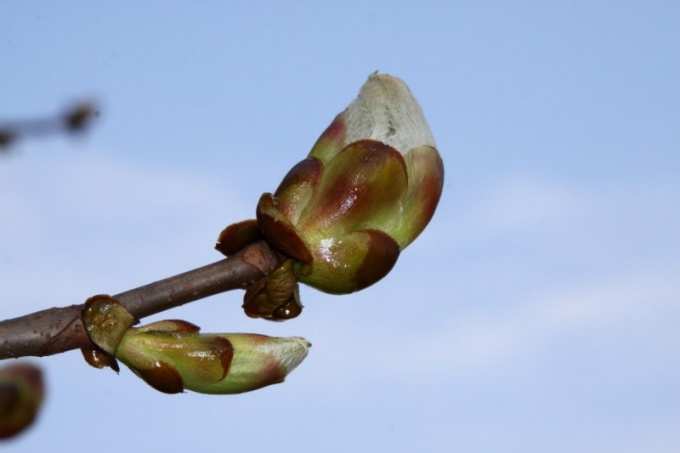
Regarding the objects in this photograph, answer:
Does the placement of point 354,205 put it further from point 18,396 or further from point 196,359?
point 18,396

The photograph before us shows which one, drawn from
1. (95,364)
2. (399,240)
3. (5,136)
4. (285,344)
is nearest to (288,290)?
(285,344)

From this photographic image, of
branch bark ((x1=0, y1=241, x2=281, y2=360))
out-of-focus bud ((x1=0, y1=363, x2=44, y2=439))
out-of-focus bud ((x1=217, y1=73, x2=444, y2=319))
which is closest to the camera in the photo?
out-of-focus bud ((x1=0, y1=363, x2=44, y2=439))

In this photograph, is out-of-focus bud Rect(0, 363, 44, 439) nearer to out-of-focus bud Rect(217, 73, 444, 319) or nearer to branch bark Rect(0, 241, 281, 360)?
branch bark Rect(0, 241, 281, 360)

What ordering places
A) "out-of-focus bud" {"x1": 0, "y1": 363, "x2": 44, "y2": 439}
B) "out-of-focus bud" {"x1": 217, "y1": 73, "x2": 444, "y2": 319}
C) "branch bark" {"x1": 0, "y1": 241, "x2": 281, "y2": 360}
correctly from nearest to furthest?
"out-of-focus bud" {"x1": 0, "y1": 363, "x2": 44, "y2": 439} → "branch bark" {"x1": 0, "y1": 241, "x2": 281, "y2": 360} → "out-of-focus bud" {"x1": 217, "y1": 73, "x2": 444, "y2": 319}

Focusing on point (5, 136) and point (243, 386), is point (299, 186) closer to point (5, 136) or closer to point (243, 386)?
point (243, 386)

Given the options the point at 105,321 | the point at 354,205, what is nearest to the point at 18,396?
the point at 105,321

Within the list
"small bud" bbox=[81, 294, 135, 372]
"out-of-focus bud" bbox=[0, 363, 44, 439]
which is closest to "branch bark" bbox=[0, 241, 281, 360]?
"small bud" bbox=[81, 294, 135, 372]

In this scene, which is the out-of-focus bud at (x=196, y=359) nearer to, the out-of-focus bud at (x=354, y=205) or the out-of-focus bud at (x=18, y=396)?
the out-of-focus bud at (x=354, y=205)
